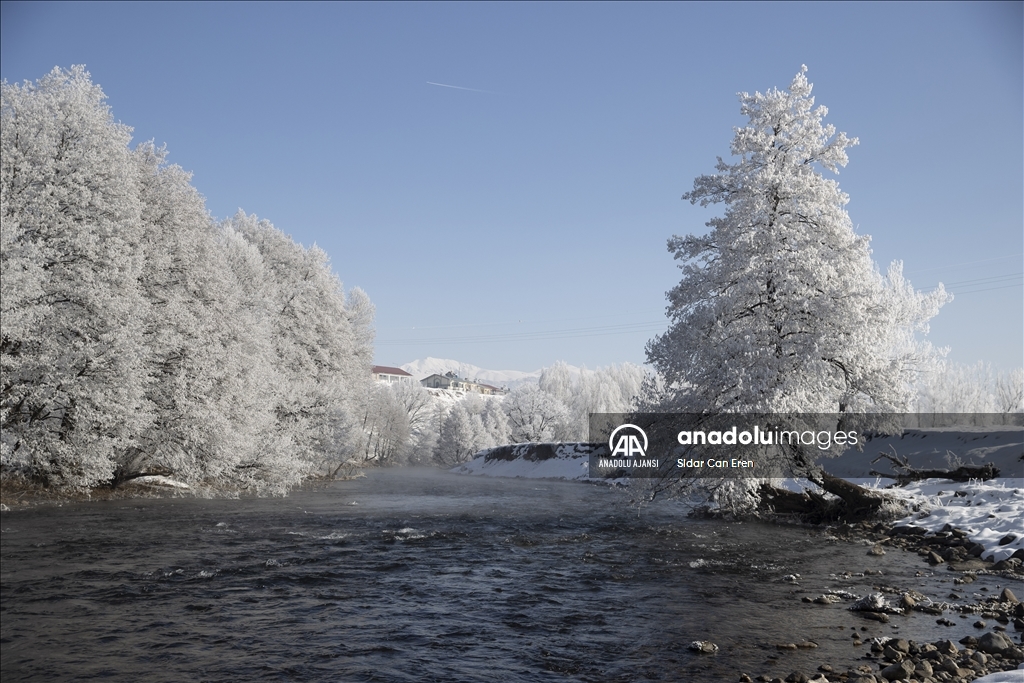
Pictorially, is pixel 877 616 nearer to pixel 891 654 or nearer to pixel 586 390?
pixel 891 654

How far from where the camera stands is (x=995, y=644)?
1047 centimetres

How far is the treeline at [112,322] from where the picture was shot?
22.0 meters

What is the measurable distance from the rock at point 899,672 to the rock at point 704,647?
251cm

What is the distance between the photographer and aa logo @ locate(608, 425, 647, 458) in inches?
918

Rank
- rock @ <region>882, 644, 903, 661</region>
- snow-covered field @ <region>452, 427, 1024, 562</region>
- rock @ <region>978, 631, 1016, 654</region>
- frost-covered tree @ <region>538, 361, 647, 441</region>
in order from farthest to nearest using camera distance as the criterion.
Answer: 1. frost-covered tree @ <region>538, 361, 647, 441</region>
2. snow-covered field @ <region>452, 427, 1024, 562</region>
3. rock @ <region>978, 631, 1016, 654</region>
4. rock @ <region>882, 644, 903, 661</region>

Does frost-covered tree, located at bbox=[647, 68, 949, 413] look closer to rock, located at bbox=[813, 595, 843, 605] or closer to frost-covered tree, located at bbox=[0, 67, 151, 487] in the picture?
rock, located at bbox=[813, 595, 843, 605]

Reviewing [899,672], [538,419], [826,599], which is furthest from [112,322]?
[538,419]

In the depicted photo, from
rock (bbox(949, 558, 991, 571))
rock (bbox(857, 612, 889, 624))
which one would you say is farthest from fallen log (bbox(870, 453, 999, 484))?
rock (bbox(857, 612, 889, 624))

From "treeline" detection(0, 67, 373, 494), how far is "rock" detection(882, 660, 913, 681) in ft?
75.7

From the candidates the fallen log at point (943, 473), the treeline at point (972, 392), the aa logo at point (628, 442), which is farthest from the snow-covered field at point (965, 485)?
the treeline at point (972, 392)

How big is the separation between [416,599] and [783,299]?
582 inches

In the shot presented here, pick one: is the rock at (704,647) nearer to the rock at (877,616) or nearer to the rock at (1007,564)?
the rock at (877,616)

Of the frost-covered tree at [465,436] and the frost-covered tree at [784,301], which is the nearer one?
the frost-covered tree at [784,301]

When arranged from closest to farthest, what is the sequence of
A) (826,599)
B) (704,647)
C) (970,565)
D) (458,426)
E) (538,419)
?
(704,647), (826,599), (970,565), (538,419), (458,426)
